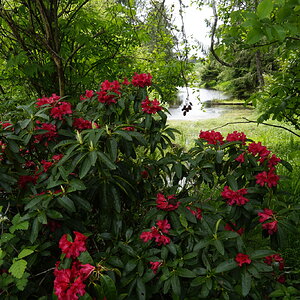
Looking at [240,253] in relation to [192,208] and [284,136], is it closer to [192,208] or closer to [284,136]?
[192,208]

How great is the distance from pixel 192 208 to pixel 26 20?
90.5 inches

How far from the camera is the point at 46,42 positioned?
1936mm

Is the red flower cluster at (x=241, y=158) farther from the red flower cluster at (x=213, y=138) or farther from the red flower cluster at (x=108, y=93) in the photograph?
the red flower cluster at (x=108, y=93)

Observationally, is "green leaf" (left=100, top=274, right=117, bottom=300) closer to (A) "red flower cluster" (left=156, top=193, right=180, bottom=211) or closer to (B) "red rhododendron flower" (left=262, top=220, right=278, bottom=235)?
(A) "red flower cluster" (left=156, top=193, right=180, bottom=211)

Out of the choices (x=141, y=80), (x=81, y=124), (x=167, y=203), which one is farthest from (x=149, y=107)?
(x=167, y=203)

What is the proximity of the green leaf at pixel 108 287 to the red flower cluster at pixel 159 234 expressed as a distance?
242 millimetres

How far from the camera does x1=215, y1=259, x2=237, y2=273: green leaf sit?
0.96m

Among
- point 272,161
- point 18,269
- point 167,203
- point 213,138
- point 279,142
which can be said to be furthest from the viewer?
point 279,142

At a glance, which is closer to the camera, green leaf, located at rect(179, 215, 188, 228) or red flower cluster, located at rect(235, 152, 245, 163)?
green leaf, located at rect(179, 215, 188, 228)

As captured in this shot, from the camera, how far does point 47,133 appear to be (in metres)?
1.33

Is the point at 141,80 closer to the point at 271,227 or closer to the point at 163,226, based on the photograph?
the point at 163,226

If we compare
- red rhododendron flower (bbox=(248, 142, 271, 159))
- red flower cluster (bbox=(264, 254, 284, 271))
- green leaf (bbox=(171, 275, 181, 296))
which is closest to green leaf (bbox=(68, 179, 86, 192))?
green leaf (bbox=(171, 275, 181, 296))

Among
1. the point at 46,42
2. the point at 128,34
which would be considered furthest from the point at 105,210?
the point at 128,34

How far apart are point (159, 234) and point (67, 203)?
41cm
